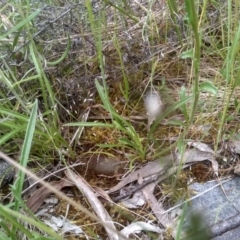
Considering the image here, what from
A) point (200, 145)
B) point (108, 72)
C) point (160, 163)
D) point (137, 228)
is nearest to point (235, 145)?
point (200, 145)

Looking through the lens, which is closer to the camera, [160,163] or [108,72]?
[160,163]

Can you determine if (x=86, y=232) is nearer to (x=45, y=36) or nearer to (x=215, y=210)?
(x=215, y=210)

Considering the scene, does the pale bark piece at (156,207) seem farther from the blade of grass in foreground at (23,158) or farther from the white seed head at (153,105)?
the blade of grass in foreground at (23,158)

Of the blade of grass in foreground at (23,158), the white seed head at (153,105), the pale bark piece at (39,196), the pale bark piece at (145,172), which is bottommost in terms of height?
the pale bark piece at (145,172)

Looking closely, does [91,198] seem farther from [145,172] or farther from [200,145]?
[200,145]

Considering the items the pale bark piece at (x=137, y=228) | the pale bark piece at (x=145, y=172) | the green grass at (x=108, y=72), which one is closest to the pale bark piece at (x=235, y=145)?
the green grass at (x=108, y=72)

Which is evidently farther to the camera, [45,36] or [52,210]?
[45,36]

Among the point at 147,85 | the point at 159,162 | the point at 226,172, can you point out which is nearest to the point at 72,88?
the point at 147,85
